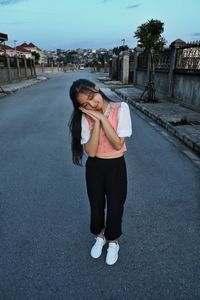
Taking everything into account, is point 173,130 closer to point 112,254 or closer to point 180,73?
point 180,73

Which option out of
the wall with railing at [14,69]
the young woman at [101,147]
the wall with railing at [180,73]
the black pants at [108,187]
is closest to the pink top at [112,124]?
the young woman at [101,147]

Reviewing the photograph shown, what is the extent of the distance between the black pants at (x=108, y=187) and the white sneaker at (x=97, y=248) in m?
0.15

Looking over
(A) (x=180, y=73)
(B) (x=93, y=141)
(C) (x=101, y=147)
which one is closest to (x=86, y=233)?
(C) (x=101, y=147)

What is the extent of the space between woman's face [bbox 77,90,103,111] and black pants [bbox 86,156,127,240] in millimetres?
499

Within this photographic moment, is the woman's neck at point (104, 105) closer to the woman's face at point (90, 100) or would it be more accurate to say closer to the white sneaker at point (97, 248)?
the woman's face at point (90, 100)

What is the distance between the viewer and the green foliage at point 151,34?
1234 cm

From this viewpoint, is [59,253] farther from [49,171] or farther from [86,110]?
[49,171]

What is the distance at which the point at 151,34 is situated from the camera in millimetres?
12617

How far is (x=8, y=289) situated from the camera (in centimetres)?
258

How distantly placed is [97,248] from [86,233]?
412 millimetres

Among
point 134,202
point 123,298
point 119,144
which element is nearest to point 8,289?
point 123,298

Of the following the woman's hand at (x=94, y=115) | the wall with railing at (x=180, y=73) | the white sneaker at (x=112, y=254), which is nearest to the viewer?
the woman's hand at (x=94, y=115)

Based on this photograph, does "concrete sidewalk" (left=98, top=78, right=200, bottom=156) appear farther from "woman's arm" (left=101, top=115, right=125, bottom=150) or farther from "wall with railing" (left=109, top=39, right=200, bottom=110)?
"woman's arm" (left=101, top=115, right=125, bottom=150)

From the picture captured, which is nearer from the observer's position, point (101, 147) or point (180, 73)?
point (101, 147)
